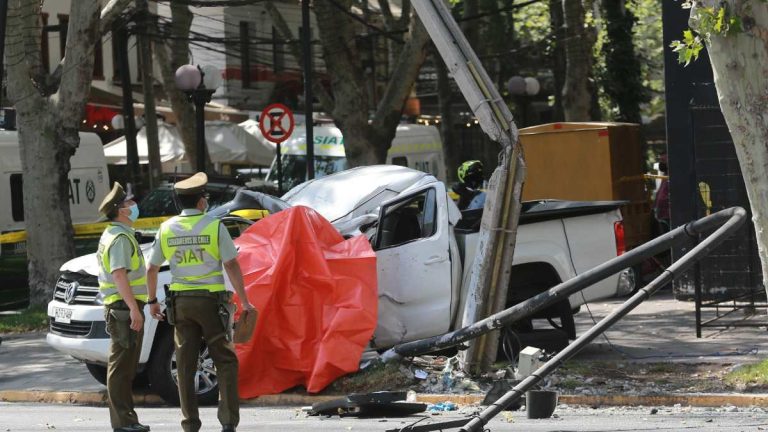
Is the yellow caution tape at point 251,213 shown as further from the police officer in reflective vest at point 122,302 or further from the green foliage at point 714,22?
the green foliage at point 714,22

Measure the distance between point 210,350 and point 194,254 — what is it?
24.4 inches

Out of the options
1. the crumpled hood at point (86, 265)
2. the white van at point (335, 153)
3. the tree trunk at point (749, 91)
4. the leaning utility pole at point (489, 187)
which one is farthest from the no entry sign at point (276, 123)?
the tree trunk at point (749, 91)

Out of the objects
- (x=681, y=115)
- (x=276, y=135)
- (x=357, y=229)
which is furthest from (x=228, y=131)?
(x=357, y=229)

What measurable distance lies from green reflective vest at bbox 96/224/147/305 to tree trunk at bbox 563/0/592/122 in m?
17.9

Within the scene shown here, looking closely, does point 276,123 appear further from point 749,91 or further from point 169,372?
point 749,91

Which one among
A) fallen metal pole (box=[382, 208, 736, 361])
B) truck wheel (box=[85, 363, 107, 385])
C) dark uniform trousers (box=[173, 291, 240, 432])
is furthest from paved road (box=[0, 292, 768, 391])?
dark uniform trousers (box=[173, 291, 240, 432])

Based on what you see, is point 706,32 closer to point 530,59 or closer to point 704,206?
point 704,206

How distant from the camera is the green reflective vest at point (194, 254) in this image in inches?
325

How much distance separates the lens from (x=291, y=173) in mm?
27375

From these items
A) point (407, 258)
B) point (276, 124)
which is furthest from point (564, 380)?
point (276, 124)

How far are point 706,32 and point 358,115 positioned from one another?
37.7 ft

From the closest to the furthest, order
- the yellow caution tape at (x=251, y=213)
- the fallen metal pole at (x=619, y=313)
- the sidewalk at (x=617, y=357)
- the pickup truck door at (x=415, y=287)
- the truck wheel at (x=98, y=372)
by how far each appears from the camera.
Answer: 1. the fallen metal pole at (x=619, y=313)
2. the sidewalk at (x=617, y=357)
3. the pickup truck door at (x=415, y=287)
4. the truck wheel at (x=98, y=372)
5. the yellow caution tape at (x=251, y=213)

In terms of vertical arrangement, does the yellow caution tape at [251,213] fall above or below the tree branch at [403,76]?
below

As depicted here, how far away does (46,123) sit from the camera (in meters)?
17.2
